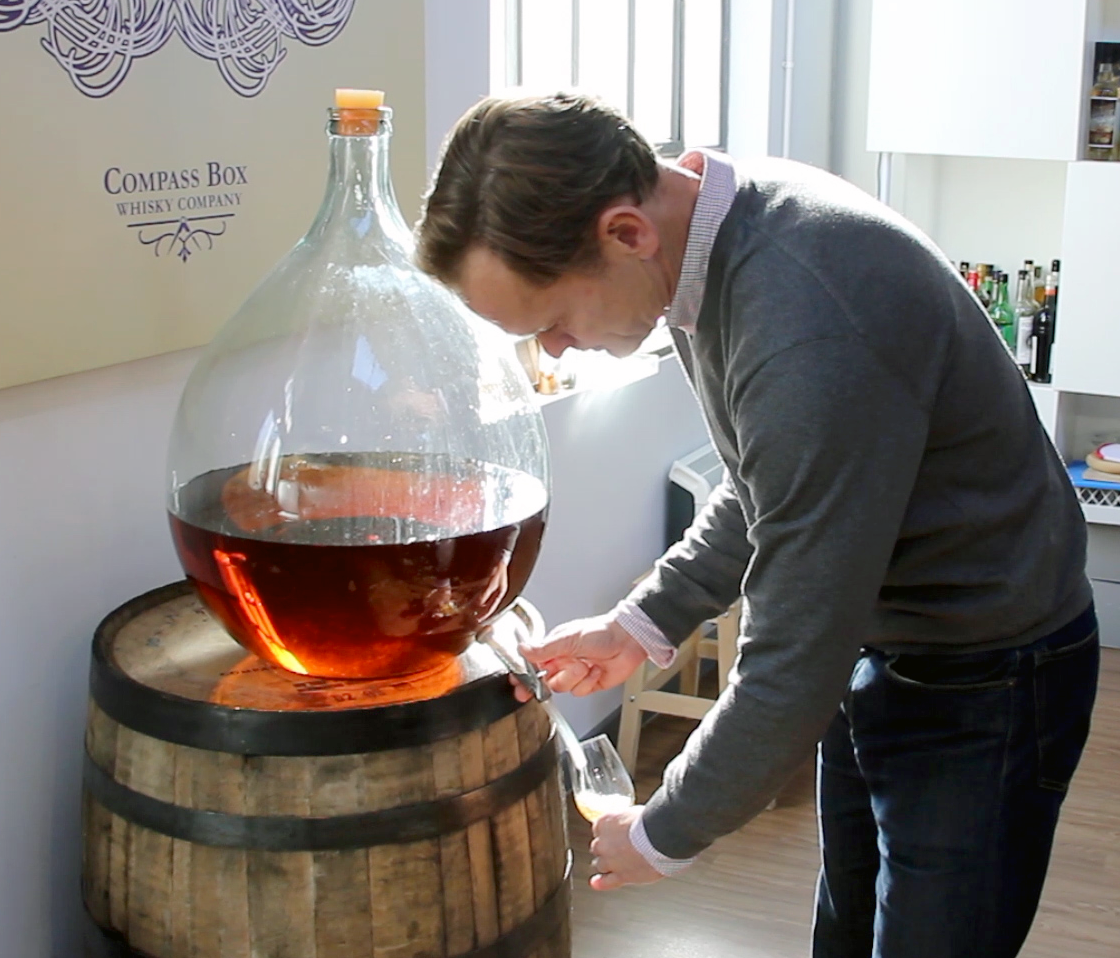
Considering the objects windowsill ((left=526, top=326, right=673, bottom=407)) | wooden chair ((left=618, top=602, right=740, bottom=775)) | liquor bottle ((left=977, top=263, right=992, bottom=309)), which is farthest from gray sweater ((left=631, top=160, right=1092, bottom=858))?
liquor bottle ((left=977, top=263, right=992, bottom=309))

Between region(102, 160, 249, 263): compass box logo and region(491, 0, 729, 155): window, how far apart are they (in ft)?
3.60

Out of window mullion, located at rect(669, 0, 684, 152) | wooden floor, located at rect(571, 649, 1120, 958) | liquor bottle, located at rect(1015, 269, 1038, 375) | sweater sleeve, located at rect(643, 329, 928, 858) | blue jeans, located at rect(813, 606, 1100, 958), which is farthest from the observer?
liquor bottle, located at rect(1015, 269, 1038, 375)

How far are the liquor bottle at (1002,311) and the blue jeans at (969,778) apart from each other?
2.56 meters

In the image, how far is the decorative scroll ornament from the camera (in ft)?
4.28

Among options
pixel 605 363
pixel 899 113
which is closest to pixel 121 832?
pixel 605 363

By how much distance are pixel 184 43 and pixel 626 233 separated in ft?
1.95

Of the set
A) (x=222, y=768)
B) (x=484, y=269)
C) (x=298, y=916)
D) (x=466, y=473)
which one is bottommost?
(x=298, y=916)

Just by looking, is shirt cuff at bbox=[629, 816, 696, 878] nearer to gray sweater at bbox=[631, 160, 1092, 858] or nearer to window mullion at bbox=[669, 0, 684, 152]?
gray sweater at bbox=[631, 160, 1092, 858]

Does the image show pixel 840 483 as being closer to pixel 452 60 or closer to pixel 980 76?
pixel 452 60

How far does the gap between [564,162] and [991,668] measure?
572mm

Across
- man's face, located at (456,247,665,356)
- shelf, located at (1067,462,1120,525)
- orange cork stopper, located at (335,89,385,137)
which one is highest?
orange cork stopper, located at (335,89,385,137)

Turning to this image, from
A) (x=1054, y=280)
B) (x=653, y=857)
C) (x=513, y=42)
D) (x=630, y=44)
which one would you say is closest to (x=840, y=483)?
(x=653, y=857)

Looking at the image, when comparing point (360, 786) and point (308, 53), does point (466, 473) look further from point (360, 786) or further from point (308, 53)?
point (308, 53)

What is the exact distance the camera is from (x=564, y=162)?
108cm
